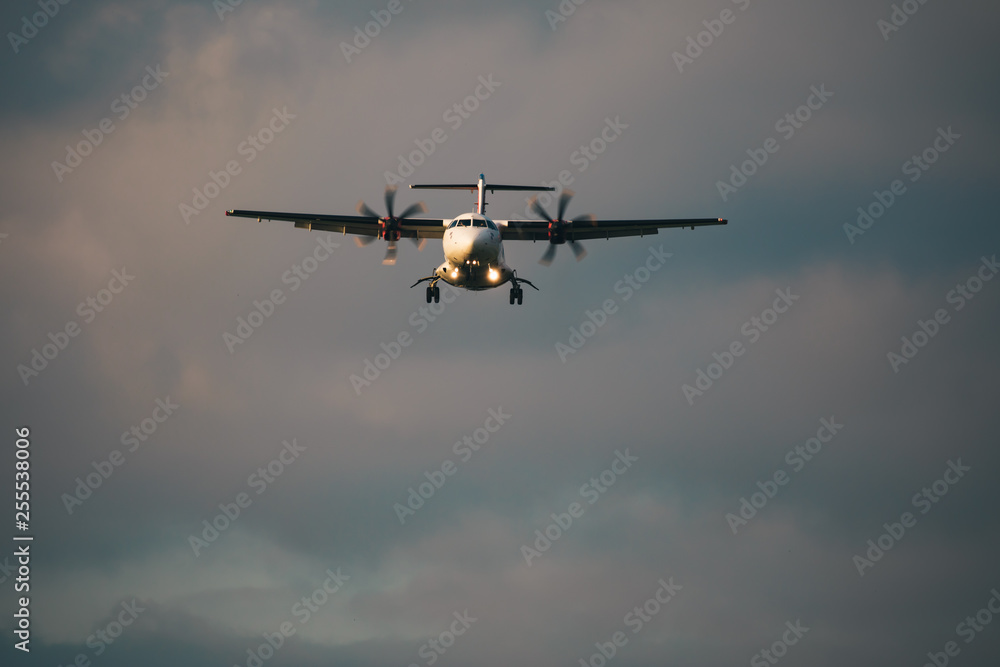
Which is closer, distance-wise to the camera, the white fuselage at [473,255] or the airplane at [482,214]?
the white fuselage at [473,255]

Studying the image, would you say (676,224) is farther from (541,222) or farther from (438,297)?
(438,297)

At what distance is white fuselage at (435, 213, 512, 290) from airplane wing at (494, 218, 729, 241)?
3.98 meters

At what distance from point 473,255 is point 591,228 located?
25.7 feet

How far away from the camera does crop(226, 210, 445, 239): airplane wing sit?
160ft

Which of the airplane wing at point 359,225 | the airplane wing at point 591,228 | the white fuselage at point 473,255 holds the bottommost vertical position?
the white fuselage at point 473,255

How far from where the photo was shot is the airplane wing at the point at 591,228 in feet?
161

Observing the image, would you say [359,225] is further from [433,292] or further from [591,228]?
[591,228]

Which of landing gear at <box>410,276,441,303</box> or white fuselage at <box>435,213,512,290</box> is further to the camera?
landing gear at <box>410,276,441,303</box>

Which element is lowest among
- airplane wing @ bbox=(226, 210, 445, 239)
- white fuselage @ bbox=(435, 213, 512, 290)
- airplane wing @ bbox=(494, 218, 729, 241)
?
white fuselage @ bbox=(435, 213, 512, 290)

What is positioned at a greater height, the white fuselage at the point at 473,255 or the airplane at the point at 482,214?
the airplane at the point at 482,214

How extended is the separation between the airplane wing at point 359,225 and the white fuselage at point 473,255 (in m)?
3.59

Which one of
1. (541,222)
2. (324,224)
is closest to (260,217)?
Result: (324,224)

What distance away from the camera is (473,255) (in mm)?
43688

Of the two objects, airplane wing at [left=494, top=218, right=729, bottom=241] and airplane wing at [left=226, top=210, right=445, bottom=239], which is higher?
airplane wing at [left=226, top=210, right=445, bottom=239]
